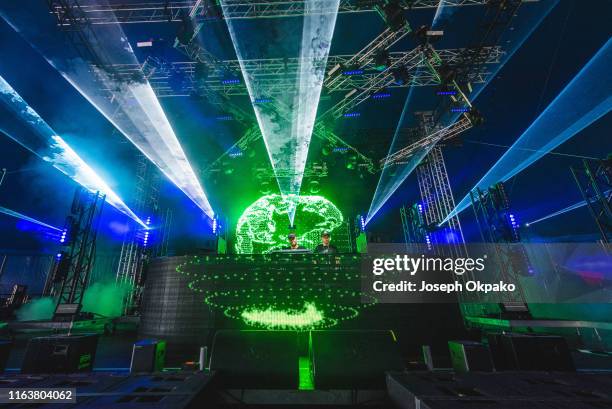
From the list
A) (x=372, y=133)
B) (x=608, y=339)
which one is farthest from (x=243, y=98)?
(x=608, y=339)

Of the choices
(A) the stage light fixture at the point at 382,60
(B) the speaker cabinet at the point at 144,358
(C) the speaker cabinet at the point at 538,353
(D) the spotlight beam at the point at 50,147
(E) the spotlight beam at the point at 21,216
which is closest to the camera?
(B) the speaker cabinet at the point at 144,358

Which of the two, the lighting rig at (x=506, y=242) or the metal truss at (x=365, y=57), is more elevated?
the metal truss at (x=365, y=57)

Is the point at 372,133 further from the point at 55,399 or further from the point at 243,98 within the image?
the point at 55,399

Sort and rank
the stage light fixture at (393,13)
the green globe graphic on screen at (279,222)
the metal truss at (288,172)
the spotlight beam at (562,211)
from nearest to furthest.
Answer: the stage light fixture at (393,13)
the spotlight beam at (562,211)
the metal truss at (288,172)
the green globe graphic on screen at (279,222)

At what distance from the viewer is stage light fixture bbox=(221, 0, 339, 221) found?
600 cm

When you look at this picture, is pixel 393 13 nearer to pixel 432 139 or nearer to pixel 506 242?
pixel 432 139

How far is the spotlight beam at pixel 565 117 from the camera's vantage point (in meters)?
6.23

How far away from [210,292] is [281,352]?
8.83 feet

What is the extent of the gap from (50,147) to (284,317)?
1063 centimetres

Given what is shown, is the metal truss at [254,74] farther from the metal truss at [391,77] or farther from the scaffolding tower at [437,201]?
the scaffolding tower at [437,201]

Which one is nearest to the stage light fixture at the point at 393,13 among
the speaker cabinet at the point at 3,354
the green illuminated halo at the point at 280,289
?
Answer: the green illuminated halo at the point at 280,289

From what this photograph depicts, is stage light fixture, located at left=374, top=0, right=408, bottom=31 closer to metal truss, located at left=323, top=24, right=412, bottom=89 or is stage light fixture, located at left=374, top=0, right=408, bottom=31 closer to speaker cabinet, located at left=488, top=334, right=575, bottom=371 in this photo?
metal truss, located at left=323, top=24, right=412, bottom=89

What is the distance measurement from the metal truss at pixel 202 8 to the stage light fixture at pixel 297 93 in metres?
0.26

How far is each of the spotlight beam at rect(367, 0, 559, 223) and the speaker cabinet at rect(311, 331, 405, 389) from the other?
7.94 metres
